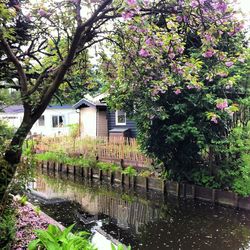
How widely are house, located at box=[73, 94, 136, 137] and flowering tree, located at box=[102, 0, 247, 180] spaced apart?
7.72 metres

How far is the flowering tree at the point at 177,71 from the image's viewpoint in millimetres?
3832

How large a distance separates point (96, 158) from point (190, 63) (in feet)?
34.4

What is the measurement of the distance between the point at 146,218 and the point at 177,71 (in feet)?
16.4

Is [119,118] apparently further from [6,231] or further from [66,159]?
[6,231]

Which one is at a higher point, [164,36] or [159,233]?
[164,36]

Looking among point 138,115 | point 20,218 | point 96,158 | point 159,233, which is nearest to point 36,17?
point 20,218

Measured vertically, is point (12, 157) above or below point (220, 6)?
below

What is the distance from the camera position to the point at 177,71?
14.8 feet

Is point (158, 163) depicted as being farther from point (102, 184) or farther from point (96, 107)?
point (96, 107)

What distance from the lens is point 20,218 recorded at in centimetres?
504

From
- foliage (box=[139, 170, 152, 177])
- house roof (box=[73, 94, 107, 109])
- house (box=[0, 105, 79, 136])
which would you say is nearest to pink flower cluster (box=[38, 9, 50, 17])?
foliage (box=[139, 170, 152, 177])

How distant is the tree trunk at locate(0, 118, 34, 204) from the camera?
3859 millimetres

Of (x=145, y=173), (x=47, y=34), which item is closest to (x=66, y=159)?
(x=145, y=173)

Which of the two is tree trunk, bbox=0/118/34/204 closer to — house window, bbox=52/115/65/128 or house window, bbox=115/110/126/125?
house window, bbox=115/110/126/125
